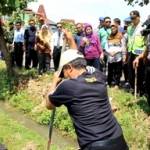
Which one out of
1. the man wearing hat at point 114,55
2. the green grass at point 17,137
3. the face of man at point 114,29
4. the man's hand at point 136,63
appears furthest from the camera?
the man wearing hat at point 114,55

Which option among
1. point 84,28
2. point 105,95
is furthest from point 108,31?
point 105,95

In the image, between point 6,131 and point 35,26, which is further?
point 35,26

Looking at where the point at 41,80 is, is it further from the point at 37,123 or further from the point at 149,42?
the point at 149,42

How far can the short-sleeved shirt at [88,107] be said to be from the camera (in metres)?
5.92

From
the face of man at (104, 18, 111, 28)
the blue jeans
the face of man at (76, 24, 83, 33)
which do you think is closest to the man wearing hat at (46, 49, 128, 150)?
the blue jeans

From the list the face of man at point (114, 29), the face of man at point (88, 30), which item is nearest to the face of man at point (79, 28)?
the face of man at point (88, 30)

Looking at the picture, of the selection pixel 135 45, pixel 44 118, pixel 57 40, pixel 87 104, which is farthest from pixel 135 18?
pixel 87 104

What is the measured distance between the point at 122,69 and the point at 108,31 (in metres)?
1.02

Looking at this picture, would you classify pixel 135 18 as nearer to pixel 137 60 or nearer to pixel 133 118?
pixel 137 60

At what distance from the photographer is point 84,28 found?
13.6 meters

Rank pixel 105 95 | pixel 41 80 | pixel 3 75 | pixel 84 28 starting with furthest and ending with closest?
pixel 3 75
pixel 41 80
pixel 84 28
pixel 105 95

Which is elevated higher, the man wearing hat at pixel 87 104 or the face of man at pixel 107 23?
the man wearing hat at pixel 87 104

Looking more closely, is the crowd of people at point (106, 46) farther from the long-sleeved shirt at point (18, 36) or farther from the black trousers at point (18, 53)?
the black trousers at point (18, 53)

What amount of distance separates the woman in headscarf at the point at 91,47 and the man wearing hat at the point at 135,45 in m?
0.93
